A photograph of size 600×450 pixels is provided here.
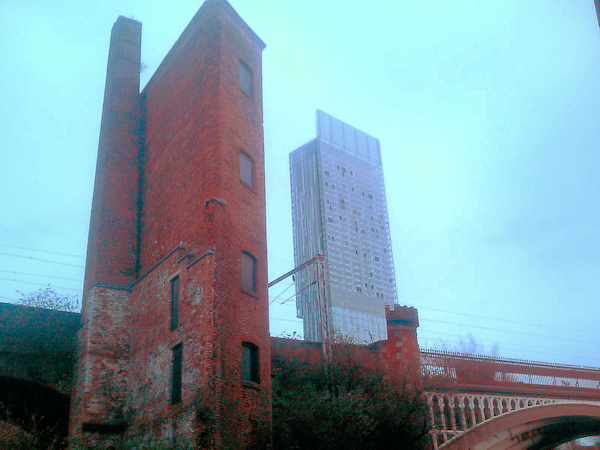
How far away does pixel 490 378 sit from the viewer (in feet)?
85.7

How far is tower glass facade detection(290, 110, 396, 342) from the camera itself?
96.8m

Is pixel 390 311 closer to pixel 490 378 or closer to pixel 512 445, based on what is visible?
pixel 490 378

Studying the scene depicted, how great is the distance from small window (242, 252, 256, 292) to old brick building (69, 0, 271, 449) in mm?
55

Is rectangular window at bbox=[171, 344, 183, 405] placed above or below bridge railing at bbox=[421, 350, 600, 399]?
below

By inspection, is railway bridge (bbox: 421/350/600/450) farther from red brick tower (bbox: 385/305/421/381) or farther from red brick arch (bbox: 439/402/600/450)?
red brick tower (bbox: 385/305/421/381)

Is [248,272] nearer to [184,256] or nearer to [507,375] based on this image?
[184,256]

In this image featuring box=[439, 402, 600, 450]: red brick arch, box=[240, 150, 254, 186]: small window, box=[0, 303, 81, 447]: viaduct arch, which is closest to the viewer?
box=[0, 303, 81, 447]: viaduct arch

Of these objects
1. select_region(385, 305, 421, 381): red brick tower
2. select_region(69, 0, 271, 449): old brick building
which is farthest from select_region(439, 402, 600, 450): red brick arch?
select_region(69, 0, 271, 449): old brick building

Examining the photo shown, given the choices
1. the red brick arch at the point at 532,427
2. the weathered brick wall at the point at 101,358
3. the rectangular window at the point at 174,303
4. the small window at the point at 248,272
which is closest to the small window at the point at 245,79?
the small window at the point at 248,272

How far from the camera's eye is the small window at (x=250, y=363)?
56.0 ft

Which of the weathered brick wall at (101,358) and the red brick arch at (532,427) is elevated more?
the weathered brick wall at (101,358)

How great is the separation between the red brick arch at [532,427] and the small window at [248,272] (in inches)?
419

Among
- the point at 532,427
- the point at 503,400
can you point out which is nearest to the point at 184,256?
the point at 503,400

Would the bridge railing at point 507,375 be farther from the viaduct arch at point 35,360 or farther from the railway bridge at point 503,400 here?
the viaduct arch at point 35,360
